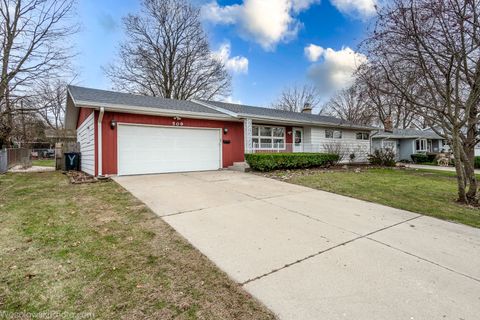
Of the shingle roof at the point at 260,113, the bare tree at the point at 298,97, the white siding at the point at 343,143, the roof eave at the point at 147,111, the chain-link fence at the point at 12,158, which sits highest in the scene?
the bare tree at the point at 298,97

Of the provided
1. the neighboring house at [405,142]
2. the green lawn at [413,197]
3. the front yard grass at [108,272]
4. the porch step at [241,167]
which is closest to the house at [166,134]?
the porch step at [241,167]

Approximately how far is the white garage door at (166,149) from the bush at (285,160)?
1.89m

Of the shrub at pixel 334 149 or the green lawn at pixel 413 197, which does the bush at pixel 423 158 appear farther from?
the green lawn at pixel 413 197

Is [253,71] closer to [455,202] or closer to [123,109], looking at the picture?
[123,109]

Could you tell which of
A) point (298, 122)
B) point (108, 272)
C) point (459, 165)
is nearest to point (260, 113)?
point (298, 122)

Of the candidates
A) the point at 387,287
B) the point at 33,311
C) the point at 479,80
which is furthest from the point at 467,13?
the point at 33,311

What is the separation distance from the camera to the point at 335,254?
9.54ft

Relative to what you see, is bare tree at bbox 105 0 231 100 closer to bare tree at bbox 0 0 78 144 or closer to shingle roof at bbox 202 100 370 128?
shingle roof at bbox 202 100 370 128

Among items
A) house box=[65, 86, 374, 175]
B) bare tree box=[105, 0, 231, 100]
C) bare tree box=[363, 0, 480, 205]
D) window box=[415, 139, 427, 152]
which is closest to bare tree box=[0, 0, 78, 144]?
house box=[65, 86, 374, 175]

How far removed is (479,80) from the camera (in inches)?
Result: 222

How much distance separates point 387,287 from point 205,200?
3.82m

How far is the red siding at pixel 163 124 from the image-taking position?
27.7 ft

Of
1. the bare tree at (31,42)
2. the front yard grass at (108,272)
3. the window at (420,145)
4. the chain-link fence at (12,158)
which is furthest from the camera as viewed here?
the window at (420,145)

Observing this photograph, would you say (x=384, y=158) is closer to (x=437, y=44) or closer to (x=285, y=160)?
(x=285, y=160)
